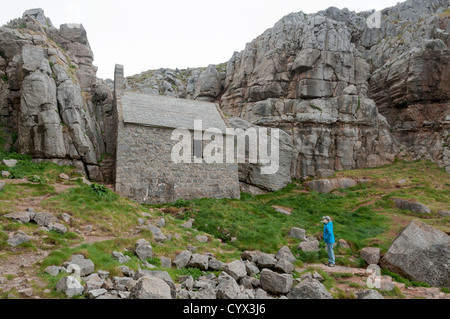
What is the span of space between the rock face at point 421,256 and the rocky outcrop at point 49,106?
2252cm

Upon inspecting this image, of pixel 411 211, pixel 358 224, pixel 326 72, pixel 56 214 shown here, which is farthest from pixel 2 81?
pixel 326 72

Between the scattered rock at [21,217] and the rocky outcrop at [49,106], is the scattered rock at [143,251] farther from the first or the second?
the rocky outcrop at [49,106]

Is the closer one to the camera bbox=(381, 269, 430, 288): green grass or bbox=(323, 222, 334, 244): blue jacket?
bbox=(381, 269, 430, 288): green grass

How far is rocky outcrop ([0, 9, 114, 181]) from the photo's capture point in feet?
69.0

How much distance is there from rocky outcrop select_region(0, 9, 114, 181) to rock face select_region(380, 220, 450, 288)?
22518 mm

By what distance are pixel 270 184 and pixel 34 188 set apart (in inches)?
811

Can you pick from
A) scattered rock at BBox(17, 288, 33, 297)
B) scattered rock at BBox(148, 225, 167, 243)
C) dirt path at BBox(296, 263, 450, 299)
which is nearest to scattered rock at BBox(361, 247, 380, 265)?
dirt path at BBox(296, 263, 450, 299)

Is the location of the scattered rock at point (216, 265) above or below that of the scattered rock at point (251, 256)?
above

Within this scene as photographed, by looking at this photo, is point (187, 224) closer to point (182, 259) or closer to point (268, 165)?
point (182, 259)

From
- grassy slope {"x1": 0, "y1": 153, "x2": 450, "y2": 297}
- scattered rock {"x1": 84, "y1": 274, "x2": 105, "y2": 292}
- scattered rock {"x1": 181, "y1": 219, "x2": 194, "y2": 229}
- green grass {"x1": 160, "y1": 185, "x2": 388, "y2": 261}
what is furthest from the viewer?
scattered rock {"x1": 181, "y1": 219, "x2": 194, "y2": 229}

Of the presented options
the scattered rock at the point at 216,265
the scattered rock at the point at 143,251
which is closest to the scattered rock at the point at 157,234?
the scattered rock at the point at 143,251

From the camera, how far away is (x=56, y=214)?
1216 centimetres

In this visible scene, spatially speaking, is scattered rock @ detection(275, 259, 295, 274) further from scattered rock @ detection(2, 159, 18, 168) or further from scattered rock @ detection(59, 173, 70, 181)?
scattered rock @ detection(2, 159, 18, 168)

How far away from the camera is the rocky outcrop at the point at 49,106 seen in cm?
2103
